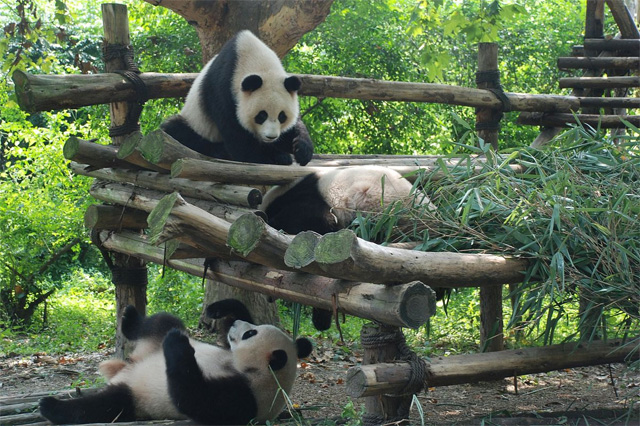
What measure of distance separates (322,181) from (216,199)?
606 mm

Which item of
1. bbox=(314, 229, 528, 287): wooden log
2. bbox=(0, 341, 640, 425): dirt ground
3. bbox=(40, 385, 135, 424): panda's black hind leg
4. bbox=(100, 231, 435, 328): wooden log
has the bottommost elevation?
bbox=(0, 341, 640, 425): dirt ground

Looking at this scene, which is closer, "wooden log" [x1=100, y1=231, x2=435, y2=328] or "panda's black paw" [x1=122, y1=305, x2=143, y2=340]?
"wooden log" [x1=100, y1=231, x2=435, y2=328]

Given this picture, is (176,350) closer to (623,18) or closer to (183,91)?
(183,91)

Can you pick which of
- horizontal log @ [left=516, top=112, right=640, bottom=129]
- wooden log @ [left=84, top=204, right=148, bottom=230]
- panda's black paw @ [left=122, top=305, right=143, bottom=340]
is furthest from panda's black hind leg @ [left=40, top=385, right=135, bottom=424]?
horizontal log @ [left=516, top=112, right=640, bottom=129]

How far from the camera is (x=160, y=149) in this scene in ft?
12.5

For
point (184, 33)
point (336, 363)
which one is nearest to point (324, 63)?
point (184, 33)

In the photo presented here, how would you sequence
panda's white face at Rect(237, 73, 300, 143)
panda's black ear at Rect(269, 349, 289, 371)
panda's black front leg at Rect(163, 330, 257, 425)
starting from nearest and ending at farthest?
panda's black front leg at Rect(163, 330, 257, 425) → panda's black ear at Rect(269, 349, 289, 371) → panda's white face at Rect(237, 73, 300, 143)

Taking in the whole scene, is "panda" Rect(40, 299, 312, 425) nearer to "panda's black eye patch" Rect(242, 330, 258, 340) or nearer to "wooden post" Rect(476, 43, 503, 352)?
"panda's black eye patch" Rect(242, 330, 258, 340)

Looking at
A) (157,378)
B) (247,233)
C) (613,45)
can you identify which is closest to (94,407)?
(157,378)

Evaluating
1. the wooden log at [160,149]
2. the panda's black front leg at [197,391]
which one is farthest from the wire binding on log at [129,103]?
the panda's black front leg at [197,391]

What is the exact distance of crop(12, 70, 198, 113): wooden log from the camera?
13.8 ft

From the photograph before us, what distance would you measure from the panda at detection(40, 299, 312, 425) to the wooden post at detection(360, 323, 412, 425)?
0.51m

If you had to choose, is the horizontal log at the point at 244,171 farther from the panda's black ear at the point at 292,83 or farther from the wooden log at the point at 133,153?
the panda's black ear at the point at 292,83

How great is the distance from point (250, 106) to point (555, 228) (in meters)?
2.21
